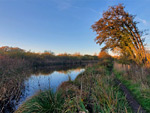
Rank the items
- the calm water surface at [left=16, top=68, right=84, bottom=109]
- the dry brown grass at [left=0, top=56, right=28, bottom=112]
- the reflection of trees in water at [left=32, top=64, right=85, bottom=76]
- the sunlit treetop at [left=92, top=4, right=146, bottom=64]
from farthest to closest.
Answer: the reflection of trees in water at [left=32, top=64, right=85, bottom=76], the sunlit treetop at [left=92, top=4, right=146, bottom=64], the calm water surface at [left=16, top=68, right=84, bottom=109], the dry brown grass at [left=0, top=56, right=28, bottom=112]

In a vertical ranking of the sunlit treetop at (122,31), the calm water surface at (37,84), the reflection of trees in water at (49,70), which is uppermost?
the sunlit treetop at (122,31)

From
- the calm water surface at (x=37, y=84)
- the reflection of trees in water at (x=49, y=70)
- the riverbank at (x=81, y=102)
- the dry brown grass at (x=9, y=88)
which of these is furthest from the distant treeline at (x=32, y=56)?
the riverbank at (x=81, y=102)

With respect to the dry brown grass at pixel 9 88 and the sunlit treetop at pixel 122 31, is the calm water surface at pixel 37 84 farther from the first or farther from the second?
the sunlit treetop at pixel 122 31

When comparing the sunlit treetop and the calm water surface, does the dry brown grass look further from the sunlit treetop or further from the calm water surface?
the sunlit treetop

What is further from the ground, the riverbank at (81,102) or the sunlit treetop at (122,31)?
the sunlit treetop at (122,31)

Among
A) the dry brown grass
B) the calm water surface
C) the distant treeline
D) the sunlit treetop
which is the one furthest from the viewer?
the distant treeline

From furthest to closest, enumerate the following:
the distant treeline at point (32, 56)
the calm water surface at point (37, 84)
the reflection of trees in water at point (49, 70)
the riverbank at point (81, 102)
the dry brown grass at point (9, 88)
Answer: the distant treeline at point (32, 56)
the reflection of trees in water at point (49, 70)
the calm water surface at point (37, 84)
the dry brown grass at point (9, 88)
the riverbank at point (81, 102)

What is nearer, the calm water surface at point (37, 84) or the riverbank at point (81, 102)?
the riverbank at point (81, 102)

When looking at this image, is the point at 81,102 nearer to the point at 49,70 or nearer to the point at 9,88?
the point at 9,88

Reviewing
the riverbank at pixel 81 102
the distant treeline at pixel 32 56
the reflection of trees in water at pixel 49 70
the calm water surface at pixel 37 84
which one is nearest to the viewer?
the riverbank at pixel 81 102

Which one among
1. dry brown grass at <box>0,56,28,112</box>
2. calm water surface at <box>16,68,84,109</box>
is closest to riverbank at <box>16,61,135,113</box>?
calm water surface at <box>16,68,84,109</box>

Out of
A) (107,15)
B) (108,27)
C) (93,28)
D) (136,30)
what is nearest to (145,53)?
(136,30)

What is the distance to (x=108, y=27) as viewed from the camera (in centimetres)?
1114

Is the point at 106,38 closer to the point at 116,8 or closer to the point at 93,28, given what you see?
the point at 93,28
